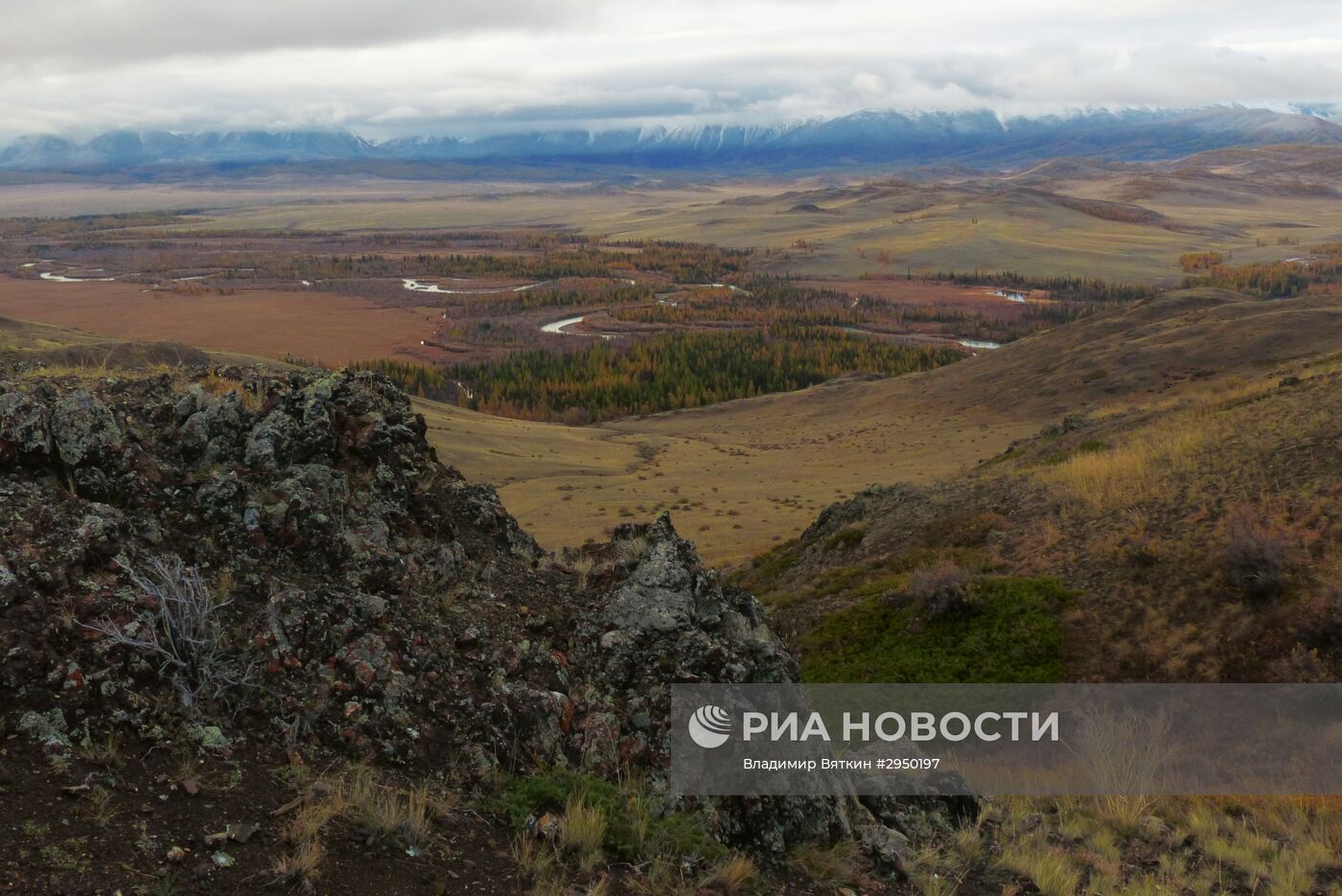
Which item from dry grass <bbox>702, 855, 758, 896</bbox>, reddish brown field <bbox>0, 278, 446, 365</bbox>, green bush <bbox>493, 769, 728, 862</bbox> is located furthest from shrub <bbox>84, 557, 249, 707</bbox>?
reddish brown field <bbox>0, 278, 446, 365</bbox>

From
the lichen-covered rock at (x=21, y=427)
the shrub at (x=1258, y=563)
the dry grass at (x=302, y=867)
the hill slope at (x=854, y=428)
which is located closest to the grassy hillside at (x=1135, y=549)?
the shrub at (x=1258, y=563)

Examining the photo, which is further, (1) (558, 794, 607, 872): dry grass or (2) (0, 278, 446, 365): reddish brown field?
(2) (0, 278, 446, 365): reddish brown field

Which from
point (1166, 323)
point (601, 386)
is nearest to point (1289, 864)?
point (1166, 323)

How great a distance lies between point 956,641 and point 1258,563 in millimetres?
5998

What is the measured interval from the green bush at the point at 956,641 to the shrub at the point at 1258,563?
328 centimetres

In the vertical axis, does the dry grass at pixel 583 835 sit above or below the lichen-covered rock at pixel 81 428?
below

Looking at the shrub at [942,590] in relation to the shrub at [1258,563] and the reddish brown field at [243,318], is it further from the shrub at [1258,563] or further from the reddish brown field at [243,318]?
the reddish brown field at [243,318]

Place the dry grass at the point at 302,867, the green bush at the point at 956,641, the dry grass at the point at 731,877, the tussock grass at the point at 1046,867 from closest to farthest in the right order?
the dry grass at the point at 302,867 < the dry grass at the point at 731,877 < the tussock grass at the point at 1046,867 < the green bush at the point at 956,641

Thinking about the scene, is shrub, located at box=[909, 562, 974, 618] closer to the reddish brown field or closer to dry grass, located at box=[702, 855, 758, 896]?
dry grass, located at box=[702, 855, 758, 896]

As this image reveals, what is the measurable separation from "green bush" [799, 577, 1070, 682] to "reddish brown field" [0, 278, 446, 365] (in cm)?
11542

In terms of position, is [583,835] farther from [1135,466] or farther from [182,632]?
[1135,466]

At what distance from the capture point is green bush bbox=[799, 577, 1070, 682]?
58.5 ft

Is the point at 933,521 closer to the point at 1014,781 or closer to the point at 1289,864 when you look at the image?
the point at 1014,781

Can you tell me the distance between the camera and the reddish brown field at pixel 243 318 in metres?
131
